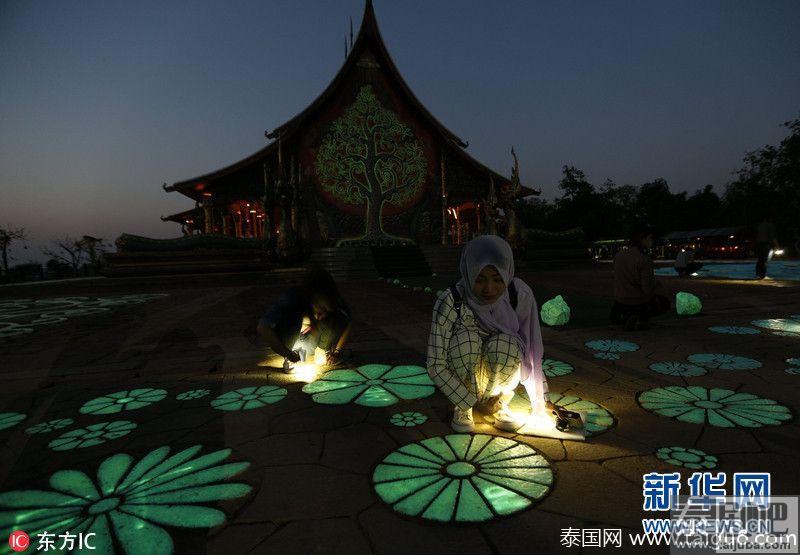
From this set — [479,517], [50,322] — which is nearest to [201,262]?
[50,322]

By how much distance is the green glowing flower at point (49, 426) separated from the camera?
88.5 inches

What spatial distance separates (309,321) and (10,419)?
6.68 ft

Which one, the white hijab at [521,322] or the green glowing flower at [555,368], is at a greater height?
the white hijab at [521,322]

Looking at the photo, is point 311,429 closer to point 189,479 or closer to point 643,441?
point 189,479

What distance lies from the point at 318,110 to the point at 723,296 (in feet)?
48.9

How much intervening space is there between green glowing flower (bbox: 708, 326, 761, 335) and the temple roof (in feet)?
46.4

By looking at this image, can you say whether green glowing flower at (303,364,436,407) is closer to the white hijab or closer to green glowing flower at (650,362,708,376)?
the white hijab

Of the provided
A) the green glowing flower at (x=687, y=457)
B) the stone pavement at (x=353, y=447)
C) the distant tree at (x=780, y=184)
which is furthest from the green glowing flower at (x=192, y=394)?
the distant tree at (x=780, y=184)

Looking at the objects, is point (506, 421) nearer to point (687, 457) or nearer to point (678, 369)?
point (687, 457)

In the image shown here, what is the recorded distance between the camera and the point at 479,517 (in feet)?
4.68

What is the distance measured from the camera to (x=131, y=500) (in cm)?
158

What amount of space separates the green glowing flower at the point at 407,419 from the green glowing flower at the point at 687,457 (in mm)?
1201

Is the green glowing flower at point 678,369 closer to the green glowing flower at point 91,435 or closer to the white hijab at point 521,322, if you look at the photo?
the white hijab at point 521,322

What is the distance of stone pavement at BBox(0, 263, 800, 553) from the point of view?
1.41 metres
